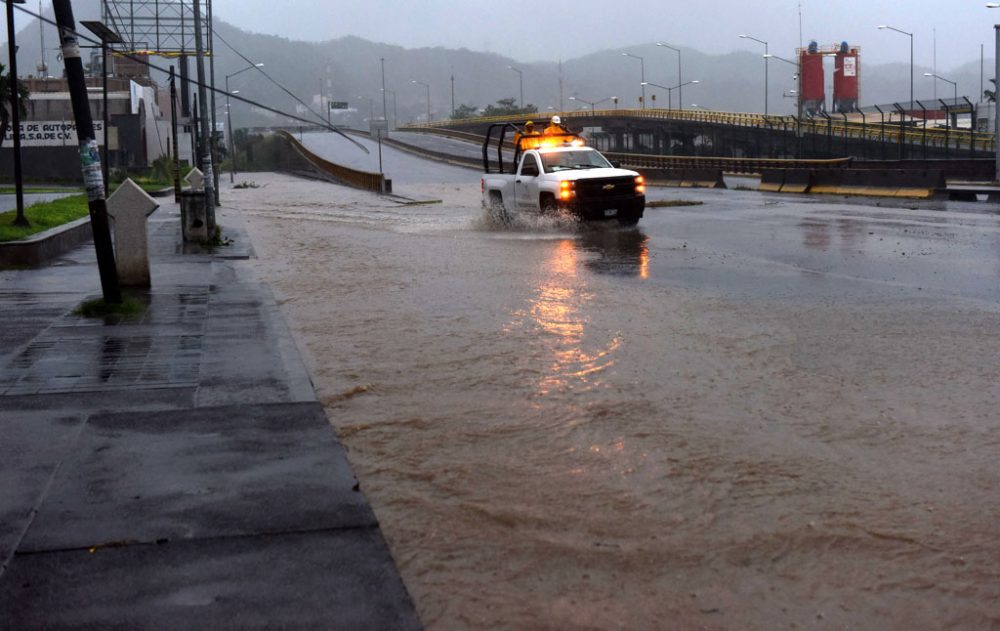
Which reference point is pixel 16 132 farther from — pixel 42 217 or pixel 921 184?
pixel 921 184

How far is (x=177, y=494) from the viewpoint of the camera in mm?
5832

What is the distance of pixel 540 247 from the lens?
2084 centimetres

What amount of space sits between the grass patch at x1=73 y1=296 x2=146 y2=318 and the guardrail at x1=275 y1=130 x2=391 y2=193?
4150cm

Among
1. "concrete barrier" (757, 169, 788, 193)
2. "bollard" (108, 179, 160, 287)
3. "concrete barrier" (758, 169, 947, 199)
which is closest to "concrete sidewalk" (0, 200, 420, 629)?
"bollard" (108, 179, 160, 287)

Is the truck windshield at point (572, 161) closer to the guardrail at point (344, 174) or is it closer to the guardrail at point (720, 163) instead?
the guardrail at point (720, 163)

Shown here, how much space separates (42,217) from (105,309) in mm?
14146

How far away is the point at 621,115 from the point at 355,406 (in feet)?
376

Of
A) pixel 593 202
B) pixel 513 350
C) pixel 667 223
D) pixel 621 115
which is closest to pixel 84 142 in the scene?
pixel 513 350

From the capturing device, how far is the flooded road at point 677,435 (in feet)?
15.7

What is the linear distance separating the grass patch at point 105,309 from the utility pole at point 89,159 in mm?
82

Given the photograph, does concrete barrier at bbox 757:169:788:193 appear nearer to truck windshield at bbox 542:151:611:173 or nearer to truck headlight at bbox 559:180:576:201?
truck windshield at bbox 542:151:611:173

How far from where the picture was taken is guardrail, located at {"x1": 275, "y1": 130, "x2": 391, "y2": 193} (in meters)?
56.1

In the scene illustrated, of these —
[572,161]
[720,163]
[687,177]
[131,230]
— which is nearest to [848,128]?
[720,163]

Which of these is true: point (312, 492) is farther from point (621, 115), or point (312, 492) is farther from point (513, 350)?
point (621, 115)
